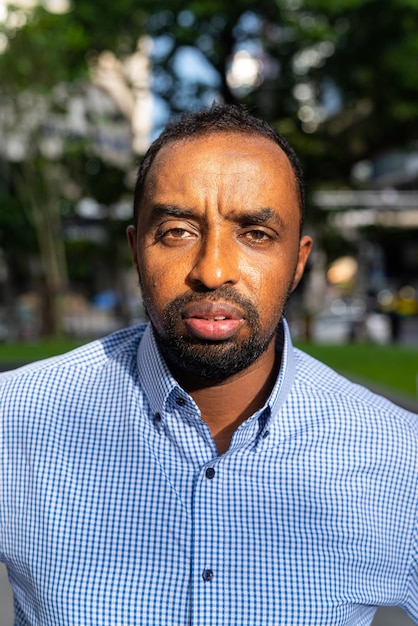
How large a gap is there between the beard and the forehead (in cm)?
19

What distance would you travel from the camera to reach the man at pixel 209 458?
5.65ft

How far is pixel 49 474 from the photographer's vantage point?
1.81m

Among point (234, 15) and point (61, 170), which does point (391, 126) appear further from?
point (61, 170)

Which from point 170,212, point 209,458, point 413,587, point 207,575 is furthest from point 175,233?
point 413,587

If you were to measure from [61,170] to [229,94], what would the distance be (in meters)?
5.58

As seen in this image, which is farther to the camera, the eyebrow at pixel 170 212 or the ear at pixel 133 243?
the ear at pixel 133 243

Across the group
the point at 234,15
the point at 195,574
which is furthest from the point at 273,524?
the point at 234,15

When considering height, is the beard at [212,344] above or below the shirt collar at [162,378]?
above

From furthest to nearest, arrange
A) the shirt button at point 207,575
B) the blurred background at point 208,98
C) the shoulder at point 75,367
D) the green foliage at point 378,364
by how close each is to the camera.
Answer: the blurred background at point 208,98 < the green foliage at point 378,364 < the shoulder at point 75,367 < the shirt button at point 207,575

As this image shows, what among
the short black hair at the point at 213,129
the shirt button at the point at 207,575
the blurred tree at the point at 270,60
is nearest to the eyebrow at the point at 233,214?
the short black hair at the point at 213,129

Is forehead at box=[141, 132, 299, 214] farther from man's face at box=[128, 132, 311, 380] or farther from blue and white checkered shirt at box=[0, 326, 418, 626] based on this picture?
blue and white checkered shirt at box=[0, 326, 418, 626]

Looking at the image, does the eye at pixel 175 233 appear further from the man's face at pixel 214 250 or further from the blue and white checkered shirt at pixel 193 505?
the blue and white checkered shirt at pixel 193 505

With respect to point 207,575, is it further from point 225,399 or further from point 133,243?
point 133,243

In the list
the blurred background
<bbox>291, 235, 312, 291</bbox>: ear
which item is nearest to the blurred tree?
the blurred background
